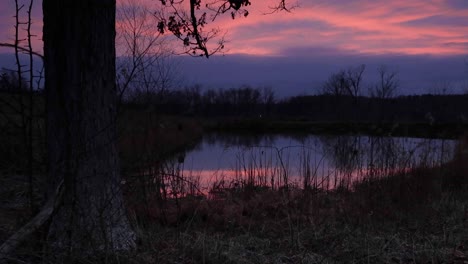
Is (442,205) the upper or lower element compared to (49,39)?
lower

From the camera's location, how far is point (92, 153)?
4820 mm

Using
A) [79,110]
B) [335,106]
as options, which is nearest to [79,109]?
[79,110]

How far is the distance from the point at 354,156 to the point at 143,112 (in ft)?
14.8

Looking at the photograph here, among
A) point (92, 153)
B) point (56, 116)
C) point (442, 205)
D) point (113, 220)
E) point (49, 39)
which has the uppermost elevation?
point (49, 39)

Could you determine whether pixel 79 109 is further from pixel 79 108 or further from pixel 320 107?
pixel 320 107

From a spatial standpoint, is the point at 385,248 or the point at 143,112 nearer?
the point at 385,248

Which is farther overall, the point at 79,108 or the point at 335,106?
the point at 335,106

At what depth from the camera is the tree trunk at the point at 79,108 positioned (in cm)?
471

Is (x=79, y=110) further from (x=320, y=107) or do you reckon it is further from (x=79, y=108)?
(x=320, y=107)

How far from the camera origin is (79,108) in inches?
186

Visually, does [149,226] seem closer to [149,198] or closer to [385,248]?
[149,198]

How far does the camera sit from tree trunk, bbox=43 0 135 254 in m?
4.71

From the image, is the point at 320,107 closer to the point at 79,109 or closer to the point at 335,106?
the point at 335,106

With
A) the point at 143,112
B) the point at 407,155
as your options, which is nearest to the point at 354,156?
the point at 407,155
